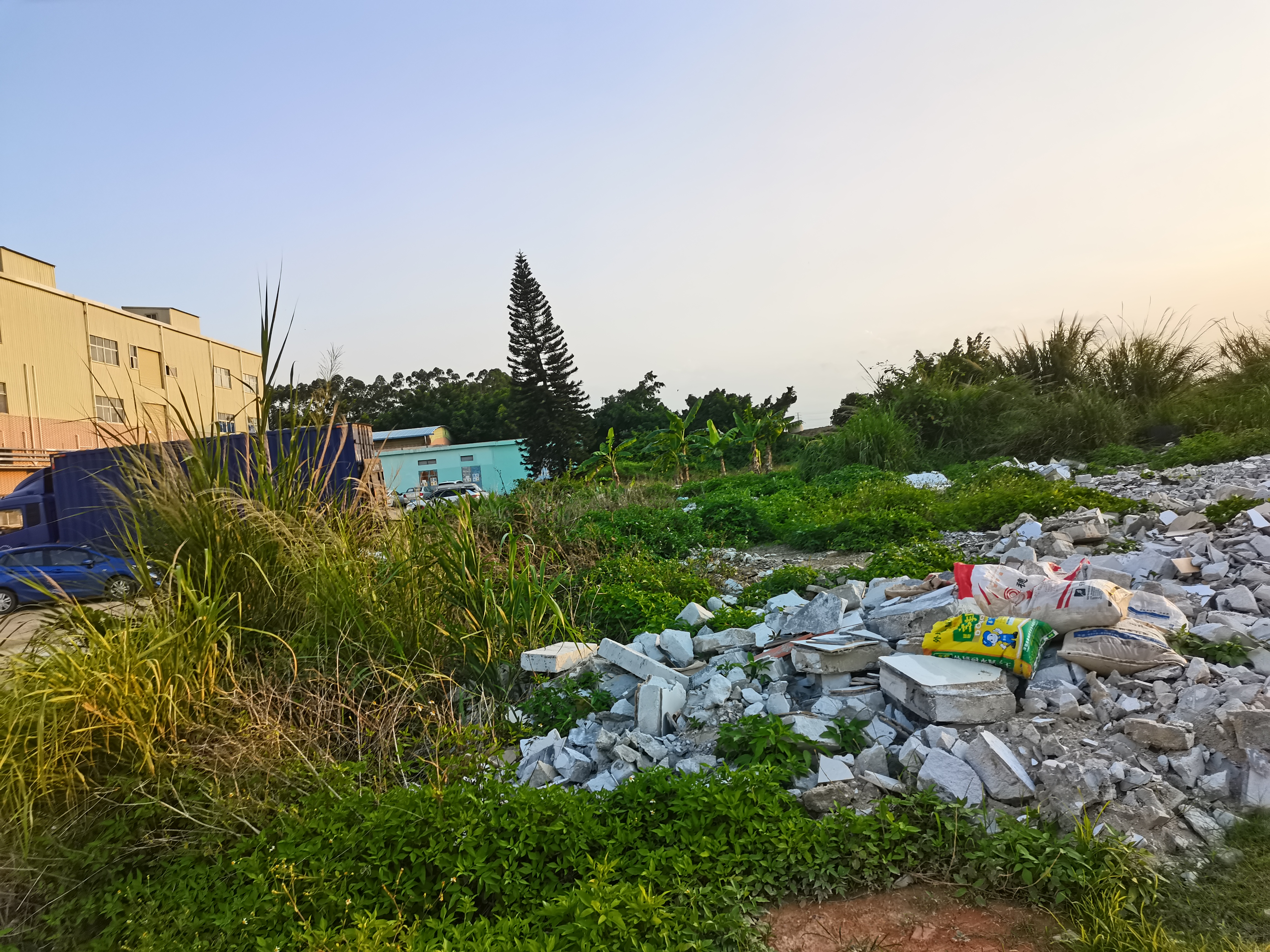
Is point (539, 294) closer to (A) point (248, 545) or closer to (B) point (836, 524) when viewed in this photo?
(B) point (836, 524)

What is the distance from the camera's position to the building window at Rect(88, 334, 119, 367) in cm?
2695

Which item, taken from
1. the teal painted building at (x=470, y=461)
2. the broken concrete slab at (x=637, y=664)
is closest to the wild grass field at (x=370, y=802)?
the broken concrete slab at (x=637, y=664)

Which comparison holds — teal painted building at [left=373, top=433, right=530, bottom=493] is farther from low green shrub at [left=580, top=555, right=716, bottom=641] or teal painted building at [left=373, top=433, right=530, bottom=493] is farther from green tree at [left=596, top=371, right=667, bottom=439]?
low green shrub at [left=580, top=555, right=716, bottom=641]

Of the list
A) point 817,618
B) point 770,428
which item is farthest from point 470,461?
point 817,618

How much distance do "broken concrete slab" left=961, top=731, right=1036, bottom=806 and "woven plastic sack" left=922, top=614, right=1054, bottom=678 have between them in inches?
23.0

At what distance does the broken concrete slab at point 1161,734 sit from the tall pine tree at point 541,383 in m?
25.2

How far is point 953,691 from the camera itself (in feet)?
9.95

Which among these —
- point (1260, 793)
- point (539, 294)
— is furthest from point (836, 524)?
point (539, 294)

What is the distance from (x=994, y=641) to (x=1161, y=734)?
694 mm

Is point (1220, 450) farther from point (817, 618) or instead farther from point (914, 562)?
point (817, 618)

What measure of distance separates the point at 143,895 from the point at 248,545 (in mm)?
1529

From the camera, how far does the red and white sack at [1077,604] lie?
3.34m

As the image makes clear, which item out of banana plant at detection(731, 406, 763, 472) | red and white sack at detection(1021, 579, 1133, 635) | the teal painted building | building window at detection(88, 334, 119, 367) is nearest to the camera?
red and white sack at detection(1021, 579, 1133, 635)

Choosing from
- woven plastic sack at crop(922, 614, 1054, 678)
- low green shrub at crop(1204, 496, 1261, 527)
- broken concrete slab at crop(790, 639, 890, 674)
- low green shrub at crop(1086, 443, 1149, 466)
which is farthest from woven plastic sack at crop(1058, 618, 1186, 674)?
low green shrub at crop(1086, 443, 1149, 466)
